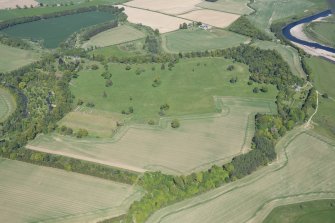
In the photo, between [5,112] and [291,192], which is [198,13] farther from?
[291,192]

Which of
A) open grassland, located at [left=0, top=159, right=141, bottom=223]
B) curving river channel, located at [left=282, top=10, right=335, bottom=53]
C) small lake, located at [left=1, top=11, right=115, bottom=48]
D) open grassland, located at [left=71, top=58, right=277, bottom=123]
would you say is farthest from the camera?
small lake, located at [left=1, top=11, right=115, bottom=48]

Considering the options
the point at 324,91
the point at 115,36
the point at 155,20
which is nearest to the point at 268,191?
the point at 324,91

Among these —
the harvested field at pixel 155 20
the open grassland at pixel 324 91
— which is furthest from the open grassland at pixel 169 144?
the harvested field at pixel 155 20

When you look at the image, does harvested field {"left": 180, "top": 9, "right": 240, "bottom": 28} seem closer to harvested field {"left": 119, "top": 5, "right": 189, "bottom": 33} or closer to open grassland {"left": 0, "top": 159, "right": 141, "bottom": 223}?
harvested field {"left": 119, "top": 5, "right": 189, "bottom": 33}

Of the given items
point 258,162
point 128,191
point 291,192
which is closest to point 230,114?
point 258,162

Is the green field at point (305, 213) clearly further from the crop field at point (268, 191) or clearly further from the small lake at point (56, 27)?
the small lake at point (56, 27)

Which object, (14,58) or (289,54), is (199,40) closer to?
(289,54)

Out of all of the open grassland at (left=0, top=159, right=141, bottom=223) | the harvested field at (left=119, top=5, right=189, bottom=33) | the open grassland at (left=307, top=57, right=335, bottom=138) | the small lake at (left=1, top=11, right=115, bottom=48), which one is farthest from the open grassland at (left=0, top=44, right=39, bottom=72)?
the open grassland at (left=307, top=57, right=335, bottom=138)
